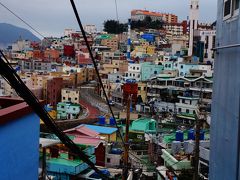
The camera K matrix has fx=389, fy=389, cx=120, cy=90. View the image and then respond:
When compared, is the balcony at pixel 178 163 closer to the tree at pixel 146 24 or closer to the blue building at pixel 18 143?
the blue building at pixel 18 143

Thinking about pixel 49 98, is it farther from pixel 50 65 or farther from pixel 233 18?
pixel 233 18

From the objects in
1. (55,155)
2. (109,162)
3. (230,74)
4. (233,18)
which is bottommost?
(109,162)

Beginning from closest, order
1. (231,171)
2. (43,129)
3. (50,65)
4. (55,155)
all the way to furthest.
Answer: (231,171), (55,155), (43,129), (50,65)

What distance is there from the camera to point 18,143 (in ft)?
11.2

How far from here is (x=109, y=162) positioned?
15320mm

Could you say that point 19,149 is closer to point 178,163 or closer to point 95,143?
point 178,163

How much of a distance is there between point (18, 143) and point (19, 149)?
6 centimetres

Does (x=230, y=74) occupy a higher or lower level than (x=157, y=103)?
higher

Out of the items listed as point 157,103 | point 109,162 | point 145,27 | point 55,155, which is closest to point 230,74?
point 55,155

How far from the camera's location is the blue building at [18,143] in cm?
316

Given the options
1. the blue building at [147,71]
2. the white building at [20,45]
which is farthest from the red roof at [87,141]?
the white building at [20,45]

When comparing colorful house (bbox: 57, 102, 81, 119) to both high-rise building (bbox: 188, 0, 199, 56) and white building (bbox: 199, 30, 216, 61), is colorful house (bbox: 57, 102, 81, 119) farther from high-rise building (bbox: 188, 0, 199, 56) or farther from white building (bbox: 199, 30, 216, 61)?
high-rise building (bbox: 188, 0, 199, 56)

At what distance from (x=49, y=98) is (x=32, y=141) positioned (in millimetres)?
28554

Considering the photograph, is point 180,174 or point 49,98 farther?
point 49,98
